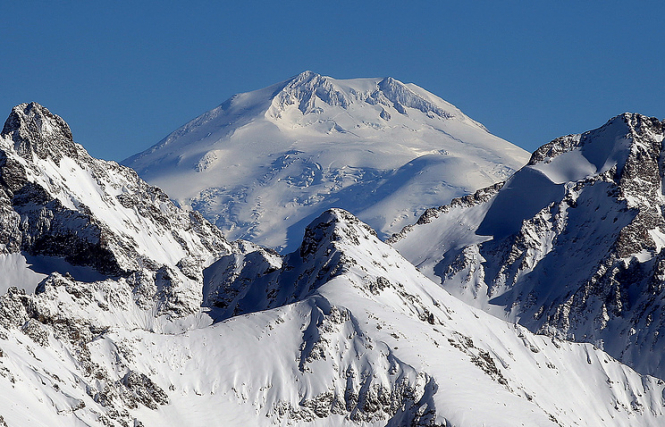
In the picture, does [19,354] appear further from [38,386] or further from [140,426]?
[140,426]

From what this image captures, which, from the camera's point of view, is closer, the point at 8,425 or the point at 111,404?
the point at 8,425

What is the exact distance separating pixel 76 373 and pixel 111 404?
26.9 ft

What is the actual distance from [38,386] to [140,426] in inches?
723

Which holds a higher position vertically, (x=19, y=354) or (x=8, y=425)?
(x=19, y=354)

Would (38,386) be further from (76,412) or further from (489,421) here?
(489,421)

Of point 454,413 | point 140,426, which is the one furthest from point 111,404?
point 454,413

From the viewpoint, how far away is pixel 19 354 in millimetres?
192375

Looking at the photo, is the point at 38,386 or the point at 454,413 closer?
the point at 38,386

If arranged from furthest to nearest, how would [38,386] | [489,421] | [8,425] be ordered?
[489,421] < [38,386] < [8,425]

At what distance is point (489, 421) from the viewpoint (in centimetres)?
19825

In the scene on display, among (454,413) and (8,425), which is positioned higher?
(454,413)

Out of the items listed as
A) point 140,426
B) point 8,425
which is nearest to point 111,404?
point 140,426

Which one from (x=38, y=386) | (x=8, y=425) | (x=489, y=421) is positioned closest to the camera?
(x=8, y=425)

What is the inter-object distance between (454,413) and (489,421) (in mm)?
5462
